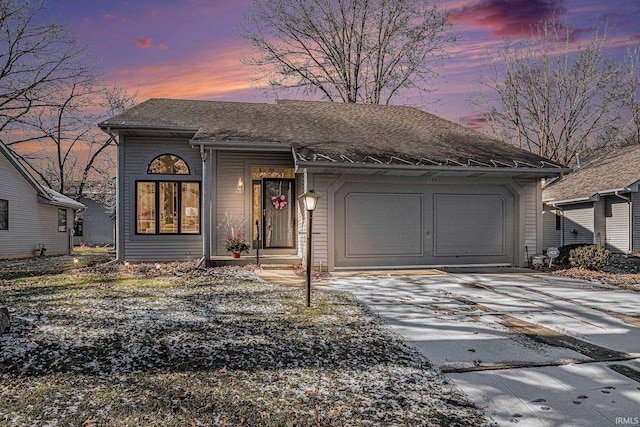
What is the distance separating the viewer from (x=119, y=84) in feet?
89.5

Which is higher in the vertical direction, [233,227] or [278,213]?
Answer: [278,213]

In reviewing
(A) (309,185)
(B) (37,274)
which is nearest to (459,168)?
(A) (309,185)

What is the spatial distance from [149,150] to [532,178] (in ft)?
34.2

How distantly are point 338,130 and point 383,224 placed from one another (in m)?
3.29

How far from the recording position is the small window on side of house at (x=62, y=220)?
818 inches

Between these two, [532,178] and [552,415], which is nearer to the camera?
[552,415]

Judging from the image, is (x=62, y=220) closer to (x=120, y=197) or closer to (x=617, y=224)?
(x=120, y=197)

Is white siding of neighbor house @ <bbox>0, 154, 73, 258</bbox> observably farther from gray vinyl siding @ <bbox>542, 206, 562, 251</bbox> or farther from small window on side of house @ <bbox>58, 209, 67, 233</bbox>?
gray vinyl siding @ <bbox>542, 206, 562, 251</bbox>

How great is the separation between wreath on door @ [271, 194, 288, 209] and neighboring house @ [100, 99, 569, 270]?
1.6 inches

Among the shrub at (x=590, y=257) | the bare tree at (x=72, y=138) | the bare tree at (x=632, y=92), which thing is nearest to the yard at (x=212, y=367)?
the shrub at (x=590, y=257)

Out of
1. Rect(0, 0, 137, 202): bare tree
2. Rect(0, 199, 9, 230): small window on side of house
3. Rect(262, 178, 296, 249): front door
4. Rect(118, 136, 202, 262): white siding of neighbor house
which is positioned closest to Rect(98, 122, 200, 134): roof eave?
Rect(118, 136, 202, 262): white siding of neighbor house

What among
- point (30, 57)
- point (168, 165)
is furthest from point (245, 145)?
point (30, 57)

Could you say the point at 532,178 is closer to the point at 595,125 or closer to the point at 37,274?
the point at 37,274

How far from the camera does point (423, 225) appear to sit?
10.7 m
